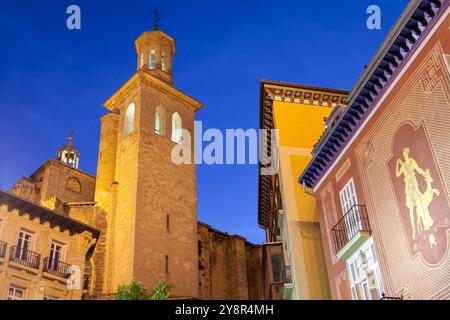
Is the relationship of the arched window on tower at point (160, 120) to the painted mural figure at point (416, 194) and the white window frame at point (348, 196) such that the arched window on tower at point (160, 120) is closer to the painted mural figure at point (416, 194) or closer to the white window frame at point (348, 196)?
the white window frame at point (348, 196)

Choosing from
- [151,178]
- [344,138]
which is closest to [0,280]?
[151,178]

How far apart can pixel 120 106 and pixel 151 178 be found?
726 cm

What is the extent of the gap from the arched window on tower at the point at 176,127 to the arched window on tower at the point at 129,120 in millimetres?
2928

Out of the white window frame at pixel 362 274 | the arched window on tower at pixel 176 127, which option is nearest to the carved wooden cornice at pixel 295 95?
the white window frame at pixel 362 274

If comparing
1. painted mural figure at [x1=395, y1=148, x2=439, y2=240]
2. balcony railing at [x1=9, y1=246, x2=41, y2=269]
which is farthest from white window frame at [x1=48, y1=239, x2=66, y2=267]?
painted mural figure at [x1=395, y1=148, x2=439, y2=240]

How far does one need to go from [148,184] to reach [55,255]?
8.77 meters

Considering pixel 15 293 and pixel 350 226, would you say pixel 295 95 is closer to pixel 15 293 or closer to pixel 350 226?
pixel 350 226

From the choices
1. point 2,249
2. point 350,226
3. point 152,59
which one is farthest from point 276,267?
point 152,59

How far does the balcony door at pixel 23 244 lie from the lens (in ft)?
76.6

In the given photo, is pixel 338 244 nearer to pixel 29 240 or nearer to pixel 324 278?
pixel 324 278

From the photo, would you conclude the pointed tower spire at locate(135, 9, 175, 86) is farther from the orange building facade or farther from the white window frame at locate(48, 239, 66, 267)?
the orange building facade

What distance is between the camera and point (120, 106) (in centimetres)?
3781

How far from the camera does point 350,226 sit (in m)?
15.2

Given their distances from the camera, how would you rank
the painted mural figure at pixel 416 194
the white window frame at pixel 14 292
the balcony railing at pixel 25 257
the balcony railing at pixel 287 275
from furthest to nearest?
the balcony railing at pixel 25 257 → the white window frame at pixel 14 292 → the balcony railing at pixel 287 275 → the painted mural figure at pixel 416 194
